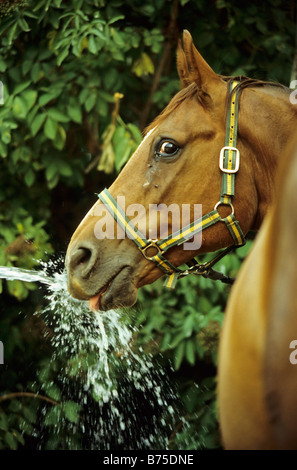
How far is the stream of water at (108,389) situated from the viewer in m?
2.93

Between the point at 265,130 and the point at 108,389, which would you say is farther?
the point at 108,389

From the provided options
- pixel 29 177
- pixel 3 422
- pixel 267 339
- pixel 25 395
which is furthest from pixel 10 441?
pixel 267 339

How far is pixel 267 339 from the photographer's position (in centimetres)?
97

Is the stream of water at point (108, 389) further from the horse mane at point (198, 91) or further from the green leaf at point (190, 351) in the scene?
the horse mane at point (198, 91)

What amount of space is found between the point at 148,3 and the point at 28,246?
146 cm

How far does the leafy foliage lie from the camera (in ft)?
9.79

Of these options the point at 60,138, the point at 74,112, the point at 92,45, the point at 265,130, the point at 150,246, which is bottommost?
the point at 150,246

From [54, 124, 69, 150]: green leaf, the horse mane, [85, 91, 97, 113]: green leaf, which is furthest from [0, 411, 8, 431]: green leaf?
the horse mane

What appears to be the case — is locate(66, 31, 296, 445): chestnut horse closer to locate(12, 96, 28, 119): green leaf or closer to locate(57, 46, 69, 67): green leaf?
locate(57, 46, 69, 67): green leaf

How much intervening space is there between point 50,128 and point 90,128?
556 mm

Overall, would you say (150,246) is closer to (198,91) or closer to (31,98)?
(198,91)

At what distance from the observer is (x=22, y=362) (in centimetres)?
333

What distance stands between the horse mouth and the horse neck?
49 cm

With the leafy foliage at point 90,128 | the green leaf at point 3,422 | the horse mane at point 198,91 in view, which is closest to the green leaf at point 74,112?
the leafy foliage at point 90,128
